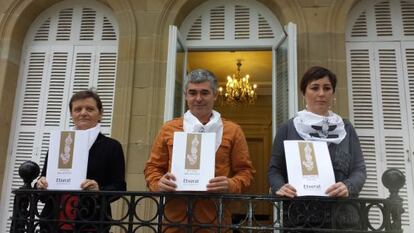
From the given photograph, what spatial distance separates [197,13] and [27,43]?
7.45ft

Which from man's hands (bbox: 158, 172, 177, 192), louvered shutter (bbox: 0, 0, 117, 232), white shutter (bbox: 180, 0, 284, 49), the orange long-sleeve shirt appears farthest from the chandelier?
man's hands (bbox: 158, 172, 177, 192)

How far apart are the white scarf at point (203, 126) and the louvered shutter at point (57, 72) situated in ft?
9.26

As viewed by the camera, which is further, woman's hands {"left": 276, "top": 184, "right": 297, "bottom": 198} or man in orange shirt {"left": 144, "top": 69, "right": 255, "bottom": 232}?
man in orange shirt {"left": 144, "top": 69, "right": 255, "bottom": 232}

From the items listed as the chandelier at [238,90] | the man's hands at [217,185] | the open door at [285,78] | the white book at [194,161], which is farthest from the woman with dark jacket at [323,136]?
the chandelier at [238,90]

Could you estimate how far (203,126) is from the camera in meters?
2.49

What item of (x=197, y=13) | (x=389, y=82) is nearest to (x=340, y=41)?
(x=389, y=82)

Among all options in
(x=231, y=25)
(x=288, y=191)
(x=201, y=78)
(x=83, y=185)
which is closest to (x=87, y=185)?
(x=83, y=185)

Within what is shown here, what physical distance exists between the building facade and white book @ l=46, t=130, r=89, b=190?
2314 millimetres

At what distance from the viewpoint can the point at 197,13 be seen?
5426 millimetres

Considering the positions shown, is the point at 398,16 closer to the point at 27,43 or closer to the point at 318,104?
the point at 318,104

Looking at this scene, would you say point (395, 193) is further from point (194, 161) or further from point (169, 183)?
point (169, 183)

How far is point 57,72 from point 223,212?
13.5ft

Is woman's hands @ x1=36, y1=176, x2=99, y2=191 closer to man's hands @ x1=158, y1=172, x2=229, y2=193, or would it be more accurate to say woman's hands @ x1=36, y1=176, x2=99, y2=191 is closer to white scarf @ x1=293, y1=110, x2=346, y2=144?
man's hands @ x1=158, y1=172, x2=229, y2=193

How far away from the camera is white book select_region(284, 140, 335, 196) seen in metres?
1.98
